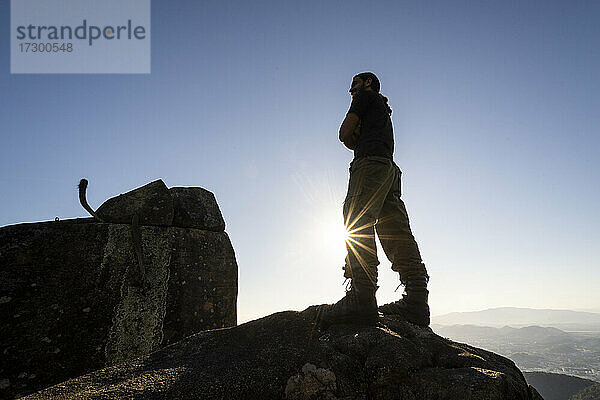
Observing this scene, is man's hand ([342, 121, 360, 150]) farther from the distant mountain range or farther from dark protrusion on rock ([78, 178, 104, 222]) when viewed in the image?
the distant mountain range

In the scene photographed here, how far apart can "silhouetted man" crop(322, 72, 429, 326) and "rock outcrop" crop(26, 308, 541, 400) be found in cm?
39

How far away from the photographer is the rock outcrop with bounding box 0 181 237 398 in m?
3.82

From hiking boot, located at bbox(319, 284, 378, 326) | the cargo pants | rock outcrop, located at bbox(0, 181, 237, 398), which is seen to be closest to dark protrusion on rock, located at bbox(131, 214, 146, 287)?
rock outcrop, located at bbox(0, 181, 237, 398)

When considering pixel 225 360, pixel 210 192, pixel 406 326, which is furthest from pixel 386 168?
pixel 210 192

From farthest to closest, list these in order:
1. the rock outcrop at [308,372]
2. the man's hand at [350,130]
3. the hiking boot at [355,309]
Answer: the man's hand at [350,130], the hiking boot at [355,309], the rock outcrop at [308,372]

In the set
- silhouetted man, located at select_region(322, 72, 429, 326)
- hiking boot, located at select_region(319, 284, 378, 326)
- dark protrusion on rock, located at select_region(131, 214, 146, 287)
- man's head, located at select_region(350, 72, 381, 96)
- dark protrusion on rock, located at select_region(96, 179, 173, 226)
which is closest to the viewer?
hiking boot, located at select_region(319, 284, 378, 326)

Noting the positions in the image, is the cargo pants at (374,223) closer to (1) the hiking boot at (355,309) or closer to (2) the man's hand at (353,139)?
(1) the hiking boot at (355,309)

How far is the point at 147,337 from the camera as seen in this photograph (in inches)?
176

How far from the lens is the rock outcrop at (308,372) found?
2.06 metres

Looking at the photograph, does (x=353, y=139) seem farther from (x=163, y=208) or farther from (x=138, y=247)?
(x=138, y=247)

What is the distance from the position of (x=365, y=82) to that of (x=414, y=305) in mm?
2590

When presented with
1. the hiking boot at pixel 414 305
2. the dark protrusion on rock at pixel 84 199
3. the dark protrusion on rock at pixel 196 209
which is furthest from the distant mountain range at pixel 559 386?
the dark protrusion on rock at pixel 84 199

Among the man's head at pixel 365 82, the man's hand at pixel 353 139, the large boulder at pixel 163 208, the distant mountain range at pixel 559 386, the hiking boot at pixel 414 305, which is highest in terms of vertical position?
the man's head at pixel 365 82

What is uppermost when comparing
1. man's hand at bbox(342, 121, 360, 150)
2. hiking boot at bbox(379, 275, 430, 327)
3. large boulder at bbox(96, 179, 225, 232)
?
man's hand at bbox(342, 121, 360, 150)
